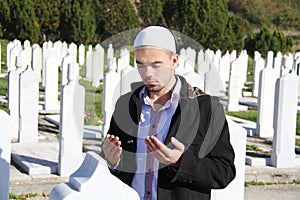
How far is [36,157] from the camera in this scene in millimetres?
8086

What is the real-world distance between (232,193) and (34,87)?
18.3ft

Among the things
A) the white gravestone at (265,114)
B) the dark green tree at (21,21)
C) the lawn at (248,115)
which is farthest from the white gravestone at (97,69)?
the dark green tree at (21,21)

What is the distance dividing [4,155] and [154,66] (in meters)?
1.92

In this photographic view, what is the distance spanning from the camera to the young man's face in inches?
91.0

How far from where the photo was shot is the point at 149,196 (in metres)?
2.59

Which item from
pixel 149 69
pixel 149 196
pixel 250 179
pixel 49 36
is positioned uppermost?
pixel 49 36

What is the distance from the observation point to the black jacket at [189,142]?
2.46m

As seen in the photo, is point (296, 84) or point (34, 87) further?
point (34, 87)

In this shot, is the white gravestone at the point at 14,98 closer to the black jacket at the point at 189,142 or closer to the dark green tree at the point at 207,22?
the black jacket at the point at 189,142

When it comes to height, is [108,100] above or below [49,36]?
below

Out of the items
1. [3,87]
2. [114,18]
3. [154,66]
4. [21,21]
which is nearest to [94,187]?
[154,66]

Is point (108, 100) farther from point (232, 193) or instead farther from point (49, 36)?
point (49, 36)

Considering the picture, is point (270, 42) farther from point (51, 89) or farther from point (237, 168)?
point (237, 168)

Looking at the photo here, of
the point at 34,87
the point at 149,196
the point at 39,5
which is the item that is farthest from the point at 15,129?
the point at 39,5
